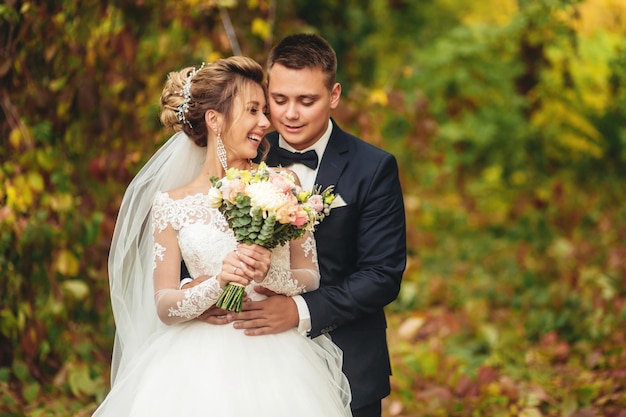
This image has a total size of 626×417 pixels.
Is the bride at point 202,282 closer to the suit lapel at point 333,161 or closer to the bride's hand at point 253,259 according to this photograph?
the bride's hand at point 253,259

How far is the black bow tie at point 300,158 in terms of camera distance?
138 inches

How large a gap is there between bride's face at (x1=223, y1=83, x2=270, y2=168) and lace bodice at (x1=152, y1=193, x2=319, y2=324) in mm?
251

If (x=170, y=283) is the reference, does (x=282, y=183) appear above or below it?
above

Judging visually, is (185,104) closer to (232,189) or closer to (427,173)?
(232,189)

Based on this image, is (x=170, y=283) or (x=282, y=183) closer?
(x=282, y=183)

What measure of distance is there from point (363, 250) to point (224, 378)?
829 mm

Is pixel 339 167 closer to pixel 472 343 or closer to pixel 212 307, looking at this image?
pixel 212 307

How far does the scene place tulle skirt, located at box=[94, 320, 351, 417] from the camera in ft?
9.71

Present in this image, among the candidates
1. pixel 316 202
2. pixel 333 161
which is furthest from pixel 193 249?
pixel 333 161

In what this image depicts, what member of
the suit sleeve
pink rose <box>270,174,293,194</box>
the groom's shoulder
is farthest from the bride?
the groom's shoulder

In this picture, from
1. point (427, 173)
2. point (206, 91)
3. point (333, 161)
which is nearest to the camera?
point (206, 91)

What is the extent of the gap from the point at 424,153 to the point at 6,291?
18.4 ft

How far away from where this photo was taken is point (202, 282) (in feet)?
10.2

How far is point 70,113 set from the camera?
5.01 metres
